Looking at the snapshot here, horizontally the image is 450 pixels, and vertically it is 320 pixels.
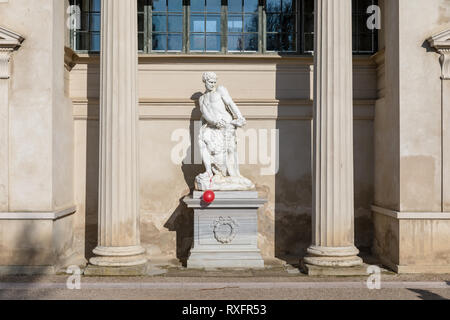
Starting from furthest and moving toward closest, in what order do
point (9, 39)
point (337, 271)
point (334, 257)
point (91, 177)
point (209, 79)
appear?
point (91, 177), point (209, 79), point (9, 39), point (334, 257), point (337, 271)

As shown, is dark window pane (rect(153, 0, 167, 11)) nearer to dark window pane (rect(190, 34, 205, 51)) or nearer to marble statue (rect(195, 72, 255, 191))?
dark window pane (rect(190, 34, 205, 51))

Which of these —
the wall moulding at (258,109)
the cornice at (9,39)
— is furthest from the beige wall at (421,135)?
the cornice at (9,39)

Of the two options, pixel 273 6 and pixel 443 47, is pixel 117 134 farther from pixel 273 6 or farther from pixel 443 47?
pixel 443 47

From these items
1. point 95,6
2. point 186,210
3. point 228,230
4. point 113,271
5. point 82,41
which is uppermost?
point 95,6

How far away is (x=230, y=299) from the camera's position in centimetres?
774

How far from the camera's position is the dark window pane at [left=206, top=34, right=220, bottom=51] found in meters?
11.8

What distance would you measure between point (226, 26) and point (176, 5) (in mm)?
1237

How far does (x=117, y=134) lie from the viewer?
9430 mm

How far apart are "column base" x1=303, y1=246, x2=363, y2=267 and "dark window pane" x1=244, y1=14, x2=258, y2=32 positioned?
5329 mm

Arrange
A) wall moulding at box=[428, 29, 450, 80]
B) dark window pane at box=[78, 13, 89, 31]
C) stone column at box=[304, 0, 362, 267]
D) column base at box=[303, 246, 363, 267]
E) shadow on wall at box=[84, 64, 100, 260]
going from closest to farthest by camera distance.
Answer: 1. column base at box=[303, 246, 363, 267]
2. wall moulding at box=[428, 29, 450, 80]
3. stone column at box=[304, 0, 362, 267]
4. shadow on wall at box=[84, 64, 100, 260]
5. dark window pane at box=[78, 13, 89, 31]

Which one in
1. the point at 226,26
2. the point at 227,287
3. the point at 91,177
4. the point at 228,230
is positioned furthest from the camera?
the point at 226,26

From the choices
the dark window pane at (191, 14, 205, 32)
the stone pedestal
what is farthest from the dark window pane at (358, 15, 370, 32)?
the stone pedestal

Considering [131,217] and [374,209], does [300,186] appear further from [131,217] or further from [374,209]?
[131,217]

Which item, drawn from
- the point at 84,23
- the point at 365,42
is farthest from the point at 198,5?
the point at 365,42
